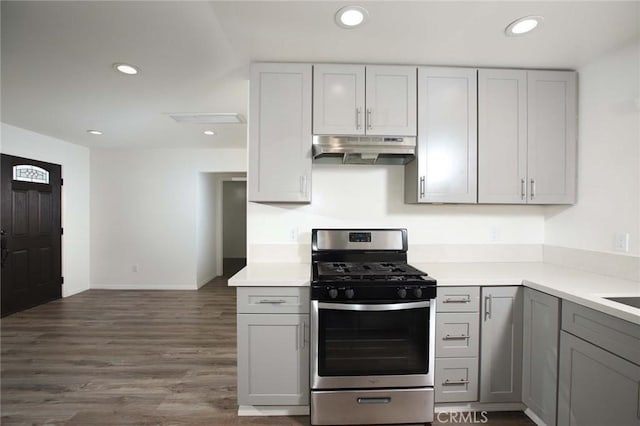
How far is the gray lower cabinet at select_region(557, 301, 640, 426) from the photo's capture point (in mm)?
1251

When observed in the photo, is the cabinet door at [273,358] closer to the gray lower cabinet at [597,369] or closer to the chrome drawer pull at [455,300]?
the chrome drawer pull at [455,300]

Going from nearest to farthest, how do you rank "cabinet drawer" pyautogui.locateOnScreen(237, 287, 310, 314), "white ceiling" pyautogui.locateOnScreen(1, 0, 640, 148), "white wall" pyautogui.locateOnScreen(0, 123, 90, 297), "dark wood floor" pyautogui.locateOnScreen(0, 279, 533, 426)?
"white ceiling" pyautogui.locateOnScreen(1, 0, 640, 148) < "cabinet drawer" pyautogui.locateOnScreen(237, 287, 310, 314) < "dark wood floor" pyautogui.locateOnScreen(0, 279, 533, 426) < "white wall" pyautogui.locateOnScreen(0, 123, 90, 297)

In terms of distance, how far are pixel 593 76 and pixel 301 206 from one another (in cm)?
233

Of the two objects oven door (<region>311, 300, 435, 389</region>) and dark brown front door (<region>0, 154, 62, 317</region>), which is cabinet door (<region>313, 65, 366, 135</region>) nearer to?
oven door (<region>311, 300, 435, 389</region>)

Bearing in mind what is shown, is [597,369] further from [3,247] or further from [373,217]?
[3,247]

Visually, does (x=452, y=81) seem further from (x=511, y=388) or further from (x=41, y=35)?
(x=41, y=35)

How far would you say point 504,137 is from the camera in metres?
2.21

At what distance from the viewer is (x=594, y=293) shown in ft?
5.07


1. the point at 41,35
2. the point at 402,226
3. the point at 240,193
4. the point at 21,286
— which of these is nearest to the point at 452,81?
the point at 402,226

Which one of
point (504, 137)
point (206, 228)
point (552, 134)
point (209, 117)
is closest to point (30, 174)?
point (206, 228)

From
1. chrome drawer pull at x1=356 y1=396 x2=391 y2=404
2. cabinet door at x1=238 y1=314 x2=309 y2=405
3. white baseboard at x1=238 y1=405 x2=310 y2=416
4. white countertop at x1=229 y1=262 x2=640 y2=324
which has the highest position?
white countertop at x1=229 y1=262 x2=640 y2=324

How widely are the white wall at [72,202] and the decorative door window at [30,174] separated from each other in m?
0.16

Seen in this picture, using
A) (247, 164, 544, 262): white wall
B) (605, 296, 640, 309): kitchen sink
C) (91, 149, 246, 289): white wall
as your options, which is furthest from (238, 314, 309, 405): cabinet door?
(91, 149, 246, 289): white wall

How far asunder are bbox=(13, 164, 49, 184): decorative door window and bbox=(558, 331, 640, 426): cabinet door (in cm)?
582
